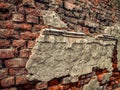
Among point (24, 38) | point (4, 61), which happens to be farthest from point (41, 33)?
point (4, 61)

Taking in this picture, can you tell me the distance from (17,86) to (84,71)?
3.26 feet

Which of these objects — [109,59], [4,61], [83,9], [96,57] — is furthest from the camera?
[109,59]

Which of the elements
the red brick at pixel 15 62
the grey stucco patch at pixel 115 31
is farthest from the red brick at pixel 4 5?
the grey stucco patch at pixel 115 31

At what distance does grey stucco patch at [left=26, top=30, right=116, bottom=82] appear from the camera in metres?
1.99

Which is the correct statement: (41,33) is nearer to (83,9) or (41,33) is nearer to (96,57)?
(83,9)

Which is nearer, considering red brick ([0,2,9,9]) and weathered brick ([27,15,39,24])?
red brick ([0,2,9,9])

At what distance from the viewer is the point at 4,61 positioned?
180 centimetres

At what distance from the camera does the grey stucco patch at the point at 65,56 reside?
1994 millimetres

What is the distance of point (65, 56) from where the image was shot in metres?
2.26

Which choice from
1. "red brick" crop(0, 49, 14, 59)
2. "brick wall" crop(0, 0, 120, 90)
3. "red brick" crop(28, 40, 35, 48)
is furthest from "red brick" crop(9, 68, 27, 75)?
"red brick" crop(28, 40, 35, 48)

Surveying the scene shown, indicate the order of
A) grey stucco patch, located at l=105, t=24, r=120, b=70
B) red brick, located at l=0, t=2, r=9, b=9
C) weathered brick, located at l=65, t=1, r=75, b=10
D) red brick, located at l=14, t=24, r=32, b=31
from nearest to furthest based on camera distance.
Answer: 1. red brick, located at l=0, t=2, r=9, b=9
2. red brick, located at l=14, t=24, r=32, b=31
3. weathered brick, located at l=65, t=1, r=75, b=10
4. grey stucco patch, located at l=105, t=24, r=120, b=70

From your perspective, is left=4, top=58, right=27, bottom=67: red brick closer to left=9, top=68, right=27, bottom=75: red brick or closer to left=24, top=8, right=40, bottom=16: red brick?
left=9, top=68, right=27, bottom=75: red brick

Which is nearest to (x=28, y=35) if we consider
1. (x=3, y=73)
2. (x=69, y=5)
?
(x=3, y=73)

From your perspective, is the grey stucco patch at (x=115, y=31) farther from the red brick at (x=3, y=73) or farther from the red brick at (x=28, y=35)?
the red brick at (x=3, y=73)
